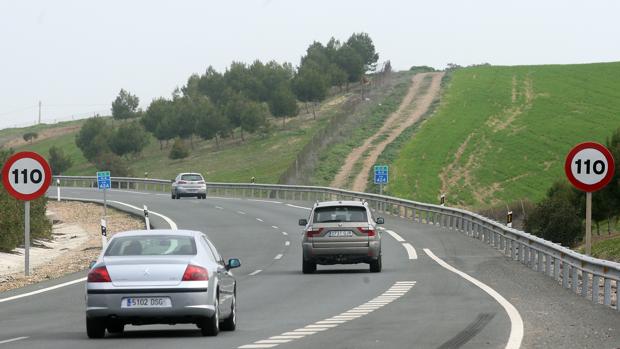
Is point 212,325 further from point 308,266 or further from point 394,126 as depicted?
point 394,126

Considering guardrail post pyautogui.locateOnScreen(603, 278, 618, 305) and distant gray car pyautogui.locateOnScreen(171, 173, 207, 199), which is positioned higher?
guardrail post pyautogui.locateOnScreen(603, 278, 618, 305)

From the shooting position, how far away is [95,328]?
16.1m

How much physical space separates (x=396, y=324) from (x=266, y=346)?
353 centimetres

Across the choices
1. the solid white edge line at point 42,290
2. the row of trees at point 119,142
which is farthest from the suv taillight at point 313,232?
the row of trees at point 119,142

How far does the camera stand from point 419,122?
12550cm

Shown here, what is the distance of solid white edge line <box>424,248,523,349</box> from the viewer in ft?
50.7

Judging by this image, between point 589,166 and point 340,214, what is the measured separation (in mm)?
8626

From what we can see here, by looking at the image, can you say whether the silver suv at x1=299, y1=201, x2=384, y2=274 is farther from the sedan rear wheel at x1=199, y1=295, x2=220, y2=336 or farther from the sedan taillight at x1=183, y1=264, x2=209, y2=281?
the sedan taillight at x1=183, y1=264, x2=209, y2=281

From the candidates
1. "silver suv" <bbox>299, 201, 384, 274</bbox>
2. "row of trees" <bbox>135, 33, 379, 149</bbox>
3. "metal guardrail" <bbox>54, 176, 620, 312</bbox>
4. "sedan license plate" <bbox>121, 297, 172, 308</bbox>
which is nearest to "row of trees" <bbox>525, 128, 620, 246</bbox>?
"metal guardrail" <bbox>54, 176, 620, 312</bbox>

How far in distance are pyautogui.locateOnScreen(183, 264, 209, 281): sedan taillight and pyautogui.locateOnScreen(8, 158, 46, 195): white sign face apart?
39.4 feet

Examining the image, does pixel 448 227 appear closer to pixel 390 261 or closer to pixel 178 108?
pixel 390 261

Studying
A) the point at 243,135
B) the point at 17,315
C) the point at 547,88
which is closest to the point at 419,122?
the point at 547,88

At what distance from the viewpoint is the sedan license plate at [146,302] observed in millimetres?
15719

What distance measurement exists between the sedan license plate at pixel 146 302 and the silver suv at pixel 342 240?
14975 mm
